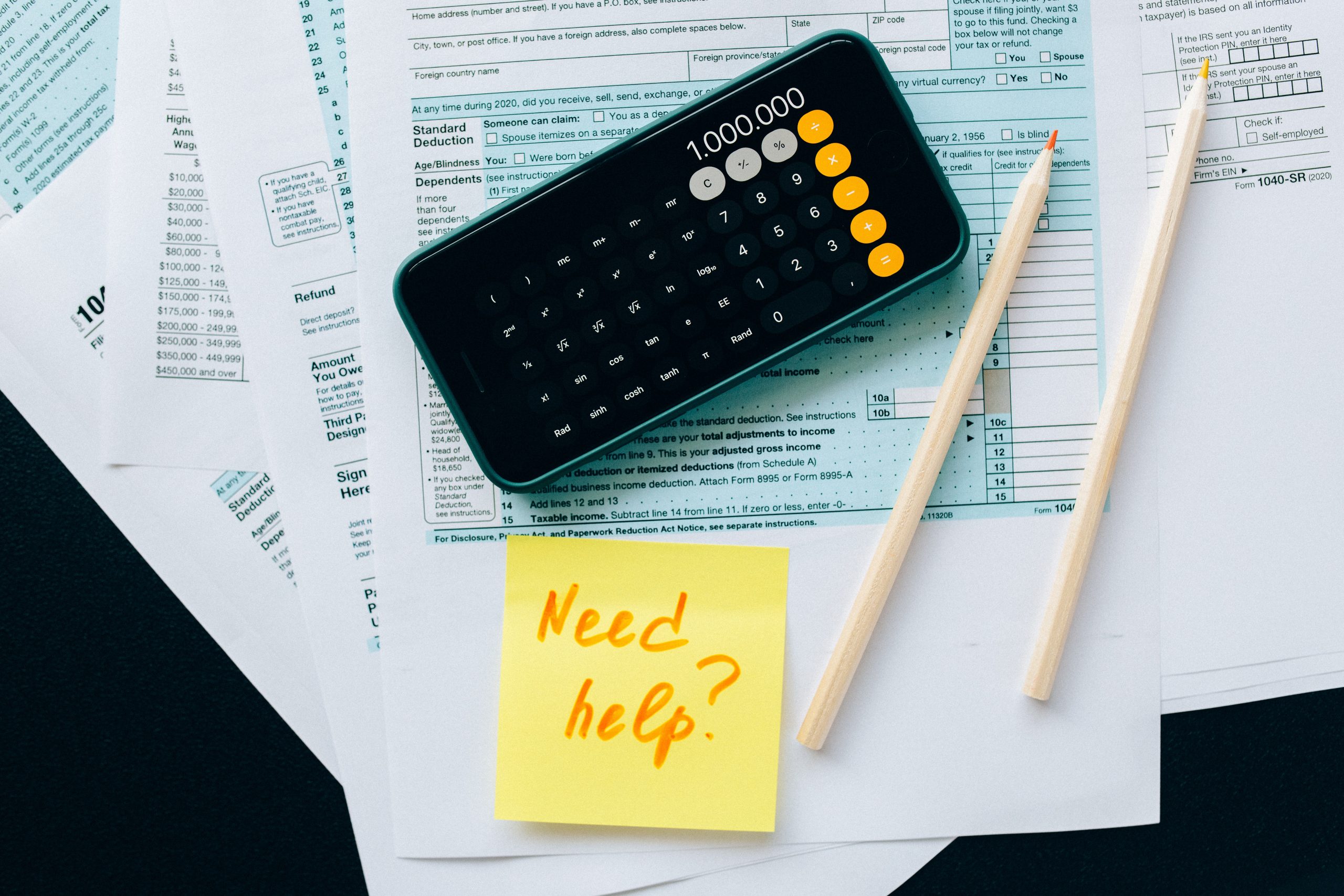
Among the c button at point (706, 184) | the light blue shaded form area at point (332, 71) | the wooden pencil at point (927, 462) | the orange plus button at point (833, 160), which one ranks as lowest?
the wooden pencil at point (927, 462)

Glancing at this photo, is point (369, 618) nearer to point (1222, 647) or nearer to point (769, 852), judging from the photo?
point (769, 852)

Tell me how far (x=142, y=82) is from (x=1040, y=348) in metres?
0.38

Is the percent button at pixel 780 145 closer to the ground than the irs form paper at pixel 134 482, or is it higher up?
higher up

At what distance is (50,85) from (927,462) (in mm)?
395

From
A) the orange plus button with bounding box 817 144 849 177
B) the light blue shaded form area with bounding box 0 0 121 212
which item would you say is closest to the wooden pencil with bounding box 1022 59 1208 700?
the orange plus button with bounding box 817 144 849 177

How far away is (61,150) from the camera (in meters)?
0.35

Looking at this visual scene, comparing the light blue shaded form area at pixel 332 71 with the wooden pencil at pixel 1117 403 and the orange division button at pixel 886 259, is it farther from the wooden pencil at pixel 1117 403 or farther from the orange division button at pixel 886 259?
the wooden pencil at pixel 1117 403

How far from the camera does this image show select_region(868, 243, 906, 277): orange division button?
31 centimetres

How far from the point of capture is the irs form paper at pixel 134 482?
0.35m

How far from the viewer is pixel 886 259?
31cm

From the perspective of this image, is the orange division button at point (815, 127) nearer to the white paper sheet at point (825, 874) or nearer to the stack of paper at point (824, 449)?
the stack of paper at point (824, 449)

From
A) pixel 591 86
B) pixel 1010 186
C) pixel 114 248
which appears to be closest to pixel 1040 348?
pixel 1010 186

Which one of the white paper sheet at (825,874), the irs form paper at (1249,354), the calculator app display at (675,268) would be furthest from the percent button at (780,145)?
the white paper sheet at (825,874)

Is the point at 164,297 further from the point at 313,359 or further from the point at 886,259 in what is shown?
the point at 886,259
